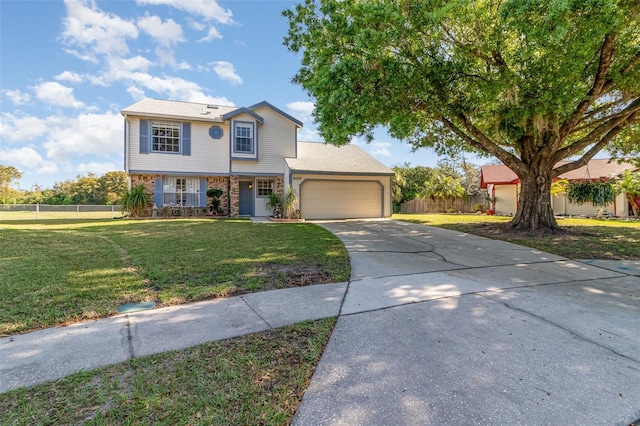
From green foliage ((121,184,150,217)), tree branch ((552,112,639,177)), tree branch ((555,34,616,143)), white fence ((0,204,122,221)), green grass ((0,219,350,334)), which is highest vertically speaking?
tree branch ((555,34,616,143))

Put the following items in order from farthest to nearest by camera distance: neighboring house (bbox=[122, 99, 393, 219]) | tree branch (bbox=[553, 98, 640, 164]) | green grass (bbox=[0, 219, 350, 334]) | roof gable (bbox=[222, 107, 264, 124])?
1. roof gable (bbox=[222, 107, 264, 124])
2. neighboring house (bbox=[122, 99, 393, 219])
3. tree branch (bbox=[553, 98, 640, 164])
4. green grass (bbox=[0, 219, 350, 334])

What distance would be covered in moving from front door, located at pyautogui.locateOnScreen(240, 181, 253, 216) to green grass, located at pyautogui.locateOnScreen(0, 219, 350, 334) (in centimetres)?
911

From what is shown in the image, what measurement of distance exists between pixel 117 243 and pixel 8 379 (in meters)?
6.82

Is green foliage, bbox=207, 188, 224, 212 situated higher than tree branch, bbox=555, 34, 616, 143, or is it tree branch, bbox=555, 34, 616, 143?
tree branch, bbox=555, 34, 616, 143

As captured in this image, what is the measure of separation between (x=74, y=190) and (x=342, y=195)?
3258 centimetres

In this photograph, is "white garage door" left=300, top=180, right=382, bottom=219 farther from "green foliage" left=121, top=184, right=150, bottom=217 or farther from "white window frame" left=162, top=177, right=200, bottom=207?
"green foliage" left=121, top=184, right=150, bottom=217

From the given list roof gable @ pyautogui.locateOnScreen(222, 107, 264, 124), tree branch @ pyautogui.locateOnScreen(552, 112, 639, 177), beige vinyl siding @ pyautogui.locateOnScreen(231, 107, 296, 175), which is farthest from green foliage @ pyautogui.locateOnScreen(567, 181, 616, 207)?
roof gable @ pyautogui.locateOnScreen(222, 107, 264, 124)

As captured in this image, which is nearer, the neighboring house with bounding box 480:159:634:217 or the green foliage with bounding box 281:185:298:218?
the green foliage with bounding box 281:185:298:218

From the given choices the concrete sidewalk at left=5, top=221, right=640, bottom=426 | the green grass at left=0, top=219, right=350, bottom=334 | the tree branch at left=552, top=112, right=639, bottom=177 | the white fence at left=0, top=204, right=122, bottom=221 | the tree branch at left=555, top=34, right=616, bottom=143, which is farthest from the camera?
the white fence at left=0, top=204, right=122, bottom=221

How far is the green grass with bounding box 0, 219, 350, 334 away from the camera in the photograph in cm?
392

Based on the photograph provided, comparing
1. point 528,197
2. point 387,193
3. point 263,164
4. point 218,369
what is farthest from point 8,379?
point 387,193

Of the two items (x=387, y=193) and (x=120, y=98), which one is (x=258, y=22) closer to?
(x=120, y=98)

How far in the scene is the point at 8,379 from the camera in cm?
235

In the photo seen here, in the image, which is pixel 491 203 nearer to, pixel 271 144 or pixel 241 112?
pixel 271 144
